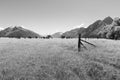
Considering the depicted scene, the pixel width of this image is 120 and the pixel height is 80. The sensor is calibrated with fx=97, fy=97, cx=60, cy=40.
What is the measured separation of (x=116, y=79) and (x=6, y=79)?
6263 mm

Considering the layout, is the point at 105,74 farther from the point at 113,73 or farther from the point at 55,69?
the point at 55,69

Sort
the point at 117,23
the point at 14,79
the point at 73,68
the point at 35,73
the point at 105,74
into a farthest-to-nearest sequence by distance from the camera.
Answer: the point at 117,23
the point at 73,68
the point at 105,74
the point at 35,73
the point at 14,79

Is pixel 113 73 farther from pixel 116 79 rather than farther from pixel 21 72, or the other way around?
pixel 21 72

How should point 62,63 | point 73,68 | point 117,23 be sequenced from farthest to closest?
point 117,23
point 62,63
point 73,68

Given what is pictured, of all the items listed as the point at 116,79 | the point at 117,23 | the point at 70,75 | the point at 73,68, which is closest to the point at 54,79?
the point at 70,75

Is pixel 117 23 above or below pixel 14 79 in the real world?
above

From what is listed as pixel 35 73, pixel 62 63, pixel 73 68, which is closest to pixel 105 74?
pixel 73 68

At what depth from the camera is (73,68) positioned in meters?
6.66

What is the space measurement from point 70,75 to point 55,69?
1106 millimetres

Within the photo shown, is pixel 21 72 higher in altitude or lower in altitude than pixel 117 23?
lower

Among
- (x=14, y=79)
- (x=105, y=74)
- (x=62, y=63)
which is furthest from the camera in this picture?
(x=62, y=63)

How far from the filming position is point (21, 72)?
229 inches

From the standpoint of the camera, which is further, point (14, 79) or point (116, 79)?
point (116, 79)

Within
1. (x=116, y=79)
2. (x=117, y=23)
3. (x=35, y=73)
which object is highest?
(x=117, y=23)
